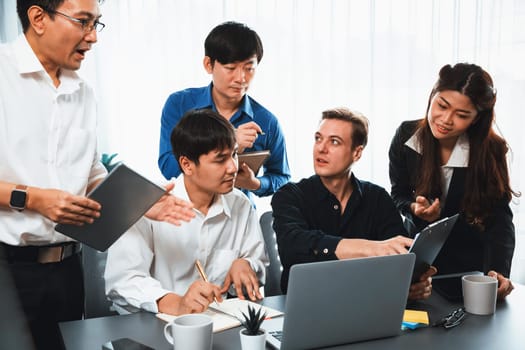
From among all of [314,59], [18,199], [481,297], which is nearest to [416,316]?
[481,297]

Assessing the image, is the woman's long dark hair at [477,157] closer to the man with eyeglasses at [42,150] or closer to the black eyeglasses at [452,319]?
the black eyeglasses at [452,319]

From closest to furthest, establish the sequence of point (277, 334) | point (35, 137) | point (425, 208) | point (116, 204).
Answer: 1. point (277, 334)
2. point (116, 204)
3. point (35, 137)
4. point (425, 208)

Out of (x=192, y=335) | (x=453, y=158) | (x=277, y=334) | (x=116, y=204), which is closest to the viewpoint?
(x=192, y=335)

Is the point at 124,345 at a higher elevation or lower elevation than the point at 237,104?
lower

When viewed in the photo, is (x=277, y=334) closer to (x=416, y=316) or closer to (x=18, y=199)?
(x=416, y=316)

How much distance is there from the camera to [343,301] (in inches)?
49.5

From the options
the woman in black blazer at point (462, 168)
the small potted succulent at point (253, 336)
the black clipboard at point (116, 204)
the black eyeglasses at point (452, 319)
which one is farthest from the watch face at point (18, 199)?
the woman in black blazer at point (462, 168)

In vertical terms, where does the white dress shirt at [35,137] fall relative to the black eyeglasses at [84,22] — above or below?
below

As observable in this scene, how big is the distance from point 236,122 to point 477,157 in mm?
956

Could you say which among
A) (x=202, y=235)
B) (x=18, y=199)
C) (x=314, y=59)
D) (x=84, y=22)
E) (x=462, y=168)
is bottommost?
(x=202, y=235)

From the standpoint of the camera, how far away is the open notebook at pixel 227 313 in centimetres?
140

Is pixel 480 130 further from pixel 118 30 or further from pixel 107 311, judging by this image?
pixel 118 30

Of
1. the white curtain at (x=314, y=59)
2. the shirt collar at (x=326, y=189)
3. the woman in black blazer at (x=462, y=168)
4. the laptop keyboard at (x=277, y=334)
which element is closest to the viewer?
the laptop keyboard at (x=277, y=334)

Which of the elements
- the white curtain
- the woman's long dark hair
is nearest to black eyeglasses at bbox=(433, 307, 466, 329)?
the woman's long dark hair
